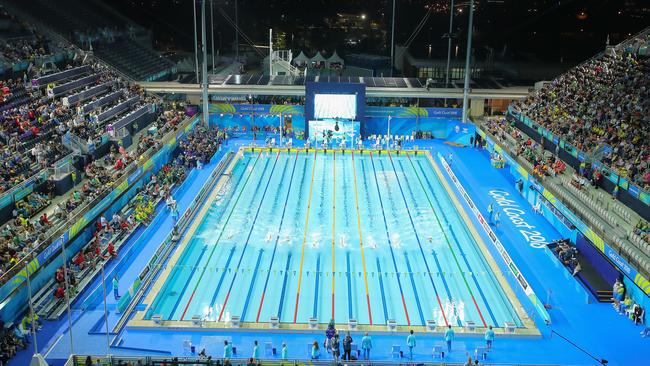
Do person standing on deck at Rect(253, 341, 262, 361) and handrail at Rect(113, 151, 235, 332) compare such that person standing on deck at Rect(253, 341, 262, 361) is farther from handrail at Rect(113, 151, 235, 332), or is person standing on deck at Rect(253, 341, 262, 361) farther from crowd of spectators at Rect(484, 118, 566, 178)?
crowd of spectators at Rect(484, 118, 566, 178)

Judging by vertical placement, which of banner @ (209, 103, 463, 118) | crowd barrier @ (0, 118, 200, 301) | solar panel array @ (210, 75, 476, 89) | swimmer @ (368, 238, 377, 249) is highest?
solar panel array @ (210, 75, 476, 89)

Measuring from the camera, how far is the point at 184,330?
14.6 metres

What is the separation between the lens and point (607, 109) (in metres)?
26.0

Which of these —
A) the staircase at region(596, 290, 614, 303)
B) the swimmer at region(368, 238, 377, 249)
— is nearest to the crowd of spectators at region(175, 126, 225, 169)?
the swimmer at region(368, 238, 377, 249)

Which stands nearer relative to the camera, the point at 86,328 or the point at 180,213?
the point at 86,328

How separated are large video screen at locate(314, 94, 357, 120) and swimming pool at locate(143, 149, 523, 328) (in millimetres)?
8049

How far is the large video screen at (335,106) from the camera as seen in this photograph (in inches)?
1367

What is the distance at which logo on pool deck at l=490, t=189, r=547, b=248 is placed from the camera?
20.2 m

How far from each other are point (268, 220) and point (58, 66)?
15585 mm

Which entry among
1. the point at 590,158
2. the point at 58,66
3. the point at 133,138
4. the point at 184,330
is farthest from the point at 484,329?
the point at 58,66

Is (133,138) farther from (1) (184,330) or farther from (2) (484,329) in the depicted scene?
(2) (484,329)

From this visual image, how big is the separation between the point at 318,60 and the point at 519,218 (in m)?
26.3

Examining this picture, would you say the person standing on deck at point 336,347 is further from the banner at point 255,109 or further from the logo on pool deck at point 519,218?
the banner at point 255,109

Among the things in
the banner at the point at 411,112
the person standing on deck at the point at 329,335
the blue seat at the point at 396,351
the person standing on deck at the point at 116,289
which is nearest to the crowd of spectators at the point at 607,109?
the banner at the point at 411,112
